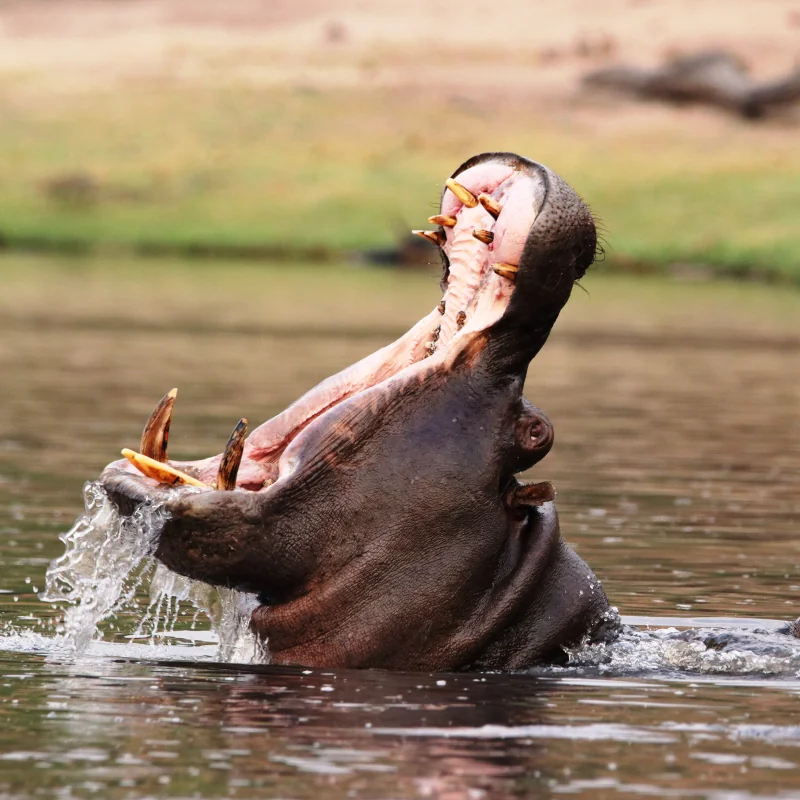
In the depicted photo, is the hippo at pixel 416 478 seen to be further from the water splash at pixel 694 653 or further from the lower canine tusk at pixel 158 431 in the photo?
the water splash at pixel 694 653

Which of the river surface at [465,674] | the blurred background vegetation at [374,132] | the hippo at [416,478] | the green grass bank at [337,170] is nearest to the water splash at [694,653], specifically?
the river surface at [465,674]

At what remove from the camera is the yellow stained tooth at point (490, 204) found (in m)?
6.88

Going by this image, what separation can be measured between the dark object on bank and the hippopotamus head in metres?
47.3

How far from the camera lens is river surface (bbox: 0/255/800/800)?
6.02 metres

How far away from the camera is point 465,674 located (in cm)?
728

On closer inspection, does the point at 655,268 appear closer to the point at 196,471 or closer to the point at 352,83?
the point at 352,83

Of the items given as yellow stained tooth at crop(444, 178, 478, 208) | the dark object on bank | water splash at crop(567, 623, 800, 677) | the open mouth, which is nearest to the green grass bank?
the dark object on bank

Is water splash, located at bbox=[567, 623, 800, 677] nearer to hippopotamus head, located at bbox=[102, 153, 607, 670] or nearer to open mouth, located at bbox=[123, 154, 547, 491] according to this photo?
hippopotamus head, located at bbox=[102, 153, 607, 670]

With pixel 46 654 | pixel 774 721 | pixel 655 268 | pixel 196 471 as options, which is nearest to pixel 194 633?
pixel 46 654

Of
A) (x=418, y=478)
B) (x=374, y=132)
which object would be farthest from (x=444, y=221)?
(x=374, y=132)

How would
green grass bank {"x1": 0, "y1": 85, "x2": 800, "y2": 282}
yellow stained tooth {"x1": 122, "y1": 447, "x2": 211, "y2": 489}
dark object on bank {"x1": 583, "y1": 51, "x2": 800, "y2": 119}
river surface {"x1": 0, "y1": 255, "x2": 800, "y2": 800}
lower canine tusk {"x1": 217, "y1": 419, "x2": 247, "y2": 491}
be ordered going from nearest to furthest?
river surface {"x1": 0, "y1": 255, "x2": 800, "y2": 800}, lower canine tusk {"x1": 217, "y1": 419, "x2": 247, "y2": 491}, yellow stained tooth {"x1": 122, "y1": 447, "x2": 211, "y2": 489}, green grass bank {"x1": 0, "y1": 85, "x2": 800, "y2": 282}, dark object on bank {"x1": 583, "y1": 51, "x2": 800, "y2": 119}

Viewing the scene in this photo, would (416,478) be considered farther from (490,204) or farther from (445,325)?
(490,204)

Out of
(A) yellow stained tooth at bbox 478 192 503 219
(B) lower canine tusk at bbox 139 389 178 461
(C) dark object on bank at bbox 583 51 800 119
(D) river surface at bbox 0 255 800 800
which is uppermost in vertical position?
(C) dark object on bank at bbox 583 51 800 119

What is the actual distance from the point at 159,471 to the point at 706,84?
48.6 meters
